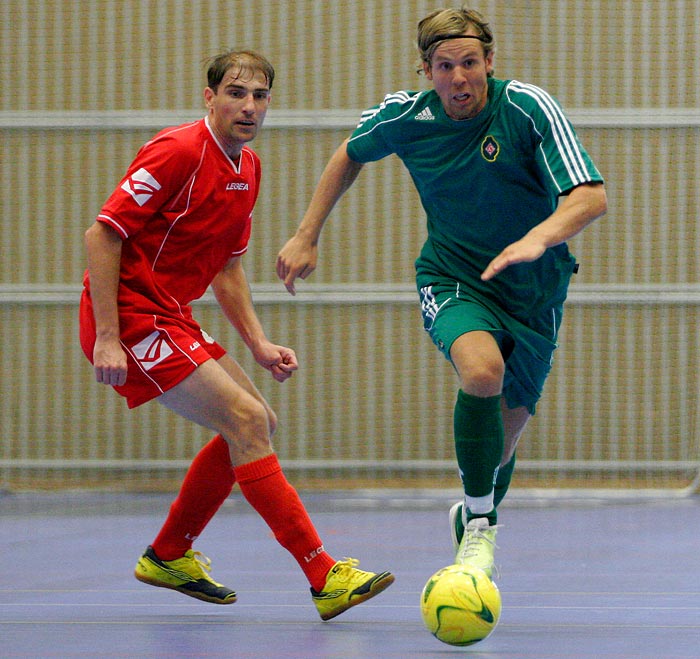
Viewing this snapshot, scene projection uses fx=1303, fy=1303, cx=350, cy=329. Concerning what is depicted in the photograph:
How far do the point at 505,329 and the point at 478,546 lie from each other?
A: 643 mm

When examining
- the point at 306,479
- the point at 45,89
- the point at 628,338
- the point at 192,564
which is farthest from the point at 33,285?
the point at 192,564

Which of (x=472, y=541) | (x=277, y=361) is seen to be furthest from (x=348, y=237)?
(x=472, y=541)

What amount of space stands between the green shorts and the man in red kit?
1.74ft

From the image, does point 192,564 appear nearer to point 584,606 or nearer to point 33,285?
point 584,606

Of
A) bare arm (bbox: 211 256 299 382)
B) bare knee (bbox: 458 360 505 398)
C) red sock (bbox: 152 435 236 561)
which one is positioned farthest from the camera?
bare arm (bbox: 211 256 299 382)

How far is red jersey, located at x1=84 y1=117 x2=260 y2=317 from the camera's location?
12.1 feet

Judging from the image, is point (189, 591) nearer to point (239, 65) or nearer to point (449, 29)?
point (239, 65)

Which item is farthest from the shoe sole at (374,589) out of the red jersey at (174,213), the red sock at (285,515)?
the red jersey at (174,213)

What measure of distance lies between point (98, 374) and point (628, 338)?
4.37 m

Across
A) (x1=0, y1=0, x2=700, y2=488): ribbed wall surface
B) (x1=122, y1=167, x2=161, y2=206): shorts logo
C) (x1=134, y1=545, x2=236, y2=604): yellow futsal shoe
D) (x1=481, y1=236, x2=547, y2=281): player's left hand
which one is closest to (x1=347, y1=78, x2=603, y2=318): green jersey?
(x1=481, y1=236, x2=547, y2=281): player's left hand

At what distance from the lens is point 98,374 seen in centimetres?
368

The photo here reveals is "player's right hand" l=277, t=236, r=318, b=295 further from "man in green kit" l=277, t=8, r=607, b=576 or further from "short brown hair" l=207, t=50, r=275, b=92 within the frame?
"short brown hair" l=207, t=50, r=275, b=92

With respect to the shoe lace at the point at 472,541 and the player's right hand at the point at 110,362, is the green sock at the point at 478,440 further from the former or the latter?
the player's right hand at the point at 110,362

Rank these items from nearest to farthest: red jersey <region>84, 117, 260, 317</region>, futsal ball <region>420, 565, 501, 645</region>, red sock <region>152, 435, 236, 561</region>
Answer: futsal ball <region>420, 565, 501, 645</region> < red jersey <region>84, 117, 260, 317</region> < red sock <region>152, 435, 236, 561</region>
